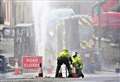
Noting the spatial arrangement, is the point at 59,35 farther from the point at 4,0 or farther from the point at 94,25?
the point at 4,0

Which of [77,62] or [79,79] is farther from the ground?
[77,62]

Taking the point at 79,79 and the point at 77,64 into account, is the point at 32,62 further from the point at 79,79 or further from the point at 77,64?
the point at 79,79

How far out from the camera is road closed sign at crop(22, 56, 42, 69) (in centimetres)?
1159

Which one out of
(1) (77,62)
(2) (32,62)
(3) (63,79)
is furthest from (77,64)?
(2) (32,62)

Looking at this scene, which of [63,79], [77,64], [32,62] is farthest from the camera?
[32,62]

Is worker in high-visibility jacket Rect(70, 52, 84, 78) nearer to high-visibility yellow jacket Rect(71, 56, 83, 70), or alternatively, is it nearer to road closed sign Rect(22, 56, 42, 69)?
high-visibility yellow jacket Rect(71, 56, 83, 70)

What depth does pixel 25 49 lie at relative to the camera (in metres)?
12.7

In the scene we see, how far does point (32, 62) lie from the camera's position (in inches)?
455

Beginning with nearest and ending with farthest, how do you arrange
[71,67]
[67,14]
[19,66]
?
1. [71,67]
2. [19,66]
3. [67,14]

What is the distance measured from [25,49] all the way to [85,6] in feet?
7.27

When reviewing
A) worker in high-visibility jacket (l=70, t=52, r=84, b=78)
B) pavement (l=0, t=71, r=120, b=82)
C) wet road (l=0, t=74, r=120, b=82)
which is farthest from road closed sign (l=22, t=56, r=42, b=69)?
worker in high-visibility jacket (l=70, t=52, r=84, b=78)

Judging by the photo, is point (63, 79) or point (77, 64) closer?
point (63, 79)

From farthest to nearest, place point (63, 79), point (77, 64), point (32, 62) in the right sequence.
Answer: point (32, 62) < point (77, 64) < point (63, 79)

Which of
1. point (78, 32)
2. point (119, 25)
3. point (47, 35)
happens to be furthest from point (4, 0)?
point (119, 25)
